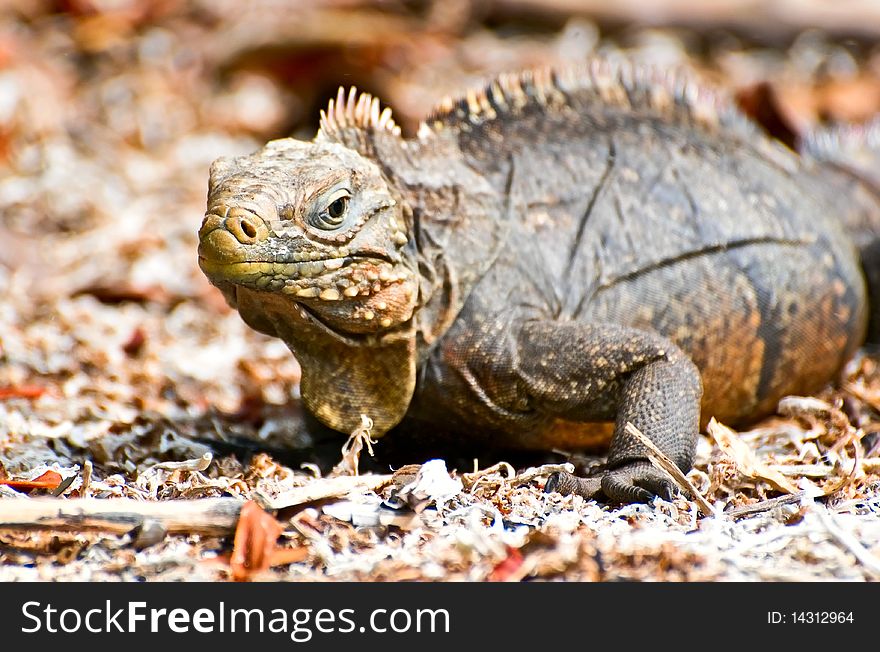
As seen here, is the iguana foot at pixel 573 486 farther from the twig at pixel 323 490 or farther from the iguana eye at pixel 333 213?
the iguana eye at pixel 333 213

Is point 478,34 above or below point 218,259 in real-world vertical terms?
above

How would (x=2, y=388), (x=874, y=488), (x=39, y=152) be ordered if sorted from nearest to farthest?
(x=874, y=488)
(x=2, y=388)
(x=39, y=152)

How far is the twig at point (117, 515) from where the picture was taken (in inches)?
189

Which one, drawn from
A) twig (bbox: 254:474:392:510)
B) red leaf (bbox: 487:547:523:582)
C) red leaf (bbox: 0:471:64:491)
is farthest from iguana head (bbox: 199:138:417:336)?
red leaf (bbox: 487:547:523:582)

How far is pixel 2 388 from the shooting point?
7578 mm

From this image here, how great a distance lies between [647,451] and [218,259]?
2259mm

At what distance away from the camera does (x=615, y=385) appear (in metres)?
5.89

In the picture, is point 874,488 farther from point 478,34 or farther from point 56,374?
point 478,34

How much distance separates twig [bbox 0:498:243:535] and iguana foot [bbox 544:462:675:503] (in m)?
1.66

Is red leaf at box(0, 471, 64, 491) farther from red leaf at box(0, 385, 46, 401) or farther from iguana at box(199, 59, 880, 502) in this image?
red leaf at box(0, 385, 46, 401)

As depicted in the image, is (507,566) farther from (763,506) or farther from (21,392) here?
(21,392)

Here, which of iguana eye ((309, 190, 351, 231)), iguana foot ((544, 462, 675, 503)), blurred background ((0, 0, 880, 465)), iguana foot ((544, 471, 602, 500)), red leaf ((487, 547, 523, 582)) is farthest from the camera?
blurred background ((0, 0, 880, 465))

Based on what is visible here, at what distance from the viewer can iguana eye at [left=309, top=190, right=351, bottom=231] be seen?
548 cm
